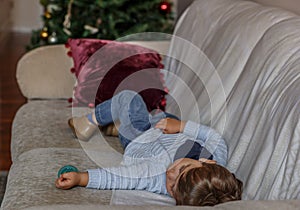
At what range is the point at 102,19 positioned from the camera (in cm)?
390

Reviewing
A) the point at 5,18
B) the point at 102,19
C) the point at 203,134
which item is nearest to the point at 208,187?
the point at 203,134

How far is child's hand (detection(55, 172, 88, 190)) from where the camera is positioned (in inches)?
68.5

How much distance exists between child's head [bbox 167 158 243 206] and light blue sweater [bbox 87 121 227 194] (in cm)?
15

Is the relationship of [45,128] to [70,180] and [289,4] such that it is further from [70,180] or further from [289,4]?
[289,4]

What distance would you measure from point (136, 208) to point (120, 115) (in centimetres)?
117

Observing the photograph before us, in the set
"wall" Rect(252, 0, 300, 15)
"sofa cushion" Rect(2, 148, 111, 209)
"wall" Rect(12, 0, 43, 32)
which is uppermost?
"wall" Rect(252, 0, 300, 15)

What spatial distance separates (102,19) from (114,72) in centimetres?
143

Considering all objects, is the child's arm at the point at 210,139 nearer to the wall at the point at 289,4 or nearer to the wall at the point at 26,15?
the wall at the point at 289,4

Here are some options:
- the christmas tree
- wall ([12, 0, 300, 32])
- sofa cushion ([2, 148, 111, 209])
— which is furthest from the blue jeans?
wall ([12, 0, 300, 32])

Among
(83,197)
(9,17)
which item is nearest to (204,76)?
(83,197)

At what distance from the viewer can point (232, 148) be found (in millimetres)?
1903

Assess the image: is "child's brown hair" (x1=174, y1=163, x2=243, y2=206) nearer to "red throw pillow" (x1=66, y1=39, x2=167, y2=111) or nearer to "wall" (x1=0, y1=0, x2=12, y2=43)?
"red throw pillow" (x1=66, y1=39, x2=167, y2=111)

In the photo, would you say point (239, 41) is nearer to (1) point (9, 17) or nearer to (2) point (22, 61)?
(2) point (22, 61)

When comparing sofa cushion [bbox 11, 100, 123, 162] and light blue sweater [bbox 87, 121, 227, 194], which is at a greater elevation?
light blue sweater [bbox 87, 121, 227, 194]
